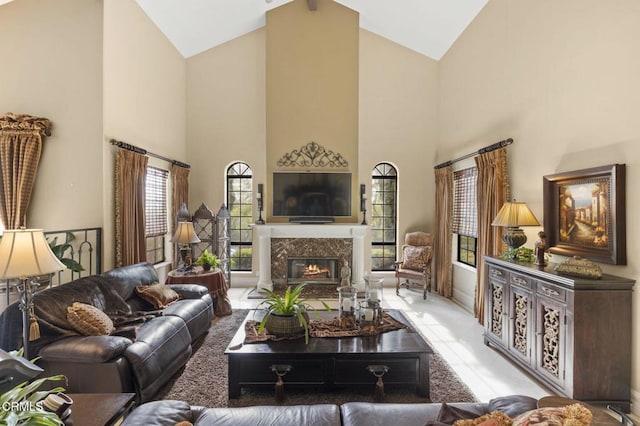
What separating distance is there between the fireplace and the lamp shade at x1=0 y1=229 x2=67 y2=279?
14.5ft

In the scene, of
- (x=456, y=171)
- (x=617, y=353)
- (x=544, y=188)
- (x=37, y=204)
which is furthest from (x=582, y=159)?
(x=37, y=204)

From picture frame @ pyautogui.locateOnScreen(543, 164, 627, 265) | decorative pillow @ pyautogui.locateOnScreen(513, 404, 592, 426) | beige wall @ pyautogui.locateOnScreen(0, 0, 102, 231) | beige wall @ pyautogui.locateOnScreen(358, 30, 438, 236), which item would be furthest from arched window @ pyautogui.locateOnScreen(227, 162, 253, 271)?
decorative pillow @ pyautogui.locateOnScreen(513, 404, 592, 426)

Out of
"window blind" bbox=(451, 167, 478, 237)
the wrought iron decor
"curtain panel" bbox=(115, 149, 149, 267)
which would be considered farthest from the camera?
the wrought iron decor

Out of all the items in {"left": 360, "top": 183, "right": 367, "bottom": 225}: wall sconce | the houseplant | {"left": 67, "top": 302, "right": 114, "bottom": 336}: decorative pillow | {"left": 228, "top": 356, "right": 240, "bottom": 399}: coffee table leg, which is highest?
{"left": 360, "top": 183, "right": 367, "bottom": 225}: wall sconce

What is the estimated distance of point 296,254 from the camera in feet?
20.8

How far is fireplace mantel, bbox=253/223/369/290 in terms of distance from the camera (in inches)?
245

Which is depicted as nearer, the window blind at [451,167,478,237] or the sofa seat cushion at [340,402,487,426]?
the sofa seat cushion at [340,402,487,426]

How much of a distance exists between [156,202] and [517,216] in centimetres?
503

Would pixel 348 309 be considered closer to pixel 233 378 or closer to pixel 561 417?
pixel 233 378

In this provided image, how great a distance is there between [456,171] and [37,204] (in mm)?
6034

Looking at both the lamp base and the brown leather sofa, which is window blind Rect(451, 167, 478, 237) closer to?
the lamp base

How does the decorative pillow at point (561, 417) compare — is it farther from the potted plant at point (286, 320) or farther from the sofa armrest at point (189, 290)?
the sofa armrest at point (189, 290)

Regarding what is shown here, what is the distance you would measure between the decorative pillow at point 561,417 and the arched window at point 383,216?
5.80m

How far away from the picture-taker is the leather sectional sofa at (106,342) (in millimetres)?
2418
